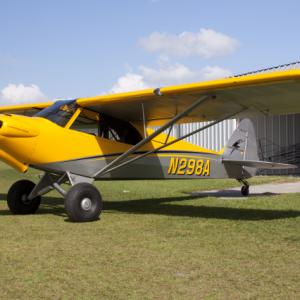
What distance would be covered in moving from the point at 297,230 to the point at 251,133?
6135 mm

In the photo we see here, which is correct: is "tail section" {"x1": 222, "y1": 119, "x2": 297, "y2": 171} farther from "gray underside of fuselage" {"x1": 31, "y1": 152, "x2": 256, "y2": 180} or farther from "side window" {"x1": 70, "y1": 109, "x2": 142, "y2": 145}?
"side window" {"x1": 70, "y1": 109, "x2": 142, "y2": 145}

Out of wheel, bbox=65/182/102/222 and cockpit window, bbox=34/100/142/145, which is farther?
cockpit window, bbox=34/100/142/145

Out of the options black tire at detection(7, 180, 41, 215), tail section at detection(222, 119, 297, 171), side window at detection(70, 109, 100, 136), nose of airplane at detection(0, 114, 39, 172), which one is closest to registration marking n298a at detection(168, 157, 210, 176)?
tail section at detection(222, 119, 297, 171)

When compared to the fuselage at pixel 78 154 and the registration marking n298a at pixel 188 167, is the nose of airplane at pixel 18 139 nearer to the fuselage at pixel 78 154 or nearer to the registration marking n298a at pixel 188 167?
the fuselage at pixel 78 154

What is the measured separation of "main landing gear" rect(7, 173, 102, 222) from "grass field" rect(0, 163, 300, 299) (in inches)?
9.0

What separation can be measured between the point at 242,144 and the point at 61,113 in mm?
6009

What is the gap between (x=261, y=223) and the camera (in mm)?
5762

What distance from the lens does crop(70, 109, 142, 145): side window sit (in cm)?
697

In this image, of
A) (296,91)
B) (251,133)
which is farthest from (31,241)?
(251,133)

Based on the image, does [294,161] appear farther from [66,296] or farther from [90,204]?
[66,296]

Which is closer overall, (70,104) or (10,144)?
(10,144)

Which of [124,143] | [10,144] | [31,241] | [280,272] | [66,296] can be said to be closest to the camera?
[66,296]

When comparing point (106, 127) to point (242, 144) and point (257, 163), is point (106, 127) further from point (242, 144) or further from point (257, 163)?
point (242, 144)

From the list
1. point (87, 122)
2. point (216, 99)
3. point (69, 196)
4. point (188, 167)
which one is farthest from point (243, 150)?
point (69, 196)
